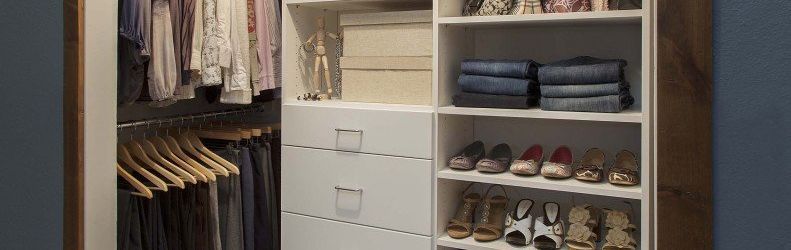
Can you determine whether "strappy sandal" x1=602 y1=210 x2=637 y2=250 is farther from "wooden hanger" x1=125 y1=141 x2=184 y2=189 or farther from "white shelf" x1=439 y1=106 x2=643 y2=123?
"wooden hanger" x1=125 y1=141 x2=184 y2=189

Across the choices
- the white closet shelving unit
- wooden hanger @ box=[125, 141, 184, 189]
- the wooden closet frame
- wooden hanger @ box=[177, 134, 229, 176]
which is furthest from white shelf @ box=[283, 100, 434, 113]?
the wooden closet frame

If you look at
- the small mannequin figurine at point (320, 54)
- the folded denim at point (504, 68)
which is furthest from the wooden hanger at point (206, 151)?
the folded denim at point (504, 68)

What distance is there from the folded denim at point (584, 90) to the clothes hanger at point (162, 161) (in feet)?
3.68

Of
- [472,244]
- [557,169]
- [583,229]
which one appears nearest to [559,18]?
[557,169]

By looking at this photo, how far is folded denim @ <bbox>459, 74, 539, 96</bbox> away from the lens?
5.71 ft

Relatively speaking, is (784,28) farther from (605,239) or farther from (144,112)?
(144,112)

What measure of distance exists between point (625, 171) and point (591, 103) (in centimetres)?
21

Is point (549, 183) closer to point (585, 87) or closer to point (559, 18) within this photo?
point (585, 87)

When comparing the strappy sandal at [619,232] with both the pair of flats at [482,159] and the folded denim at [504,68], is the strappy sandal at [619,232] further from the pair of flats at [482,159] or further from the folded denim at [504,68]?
the folded denim at [504,68]

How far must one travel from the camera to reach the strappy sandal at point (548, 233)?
1721 mm

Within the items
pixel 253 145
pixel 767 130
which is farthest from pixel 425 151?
pixel 767 130

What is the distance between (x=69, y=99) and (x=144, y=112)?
2.98 feet

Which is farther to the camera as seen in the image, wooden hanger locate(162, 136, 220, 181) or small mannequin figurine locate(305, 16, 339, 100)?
small mannequin figurine locate(305, 16, 339, 100)

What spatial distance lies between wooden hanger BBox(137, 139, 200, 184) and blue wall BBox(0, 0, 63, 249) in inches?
19.6
